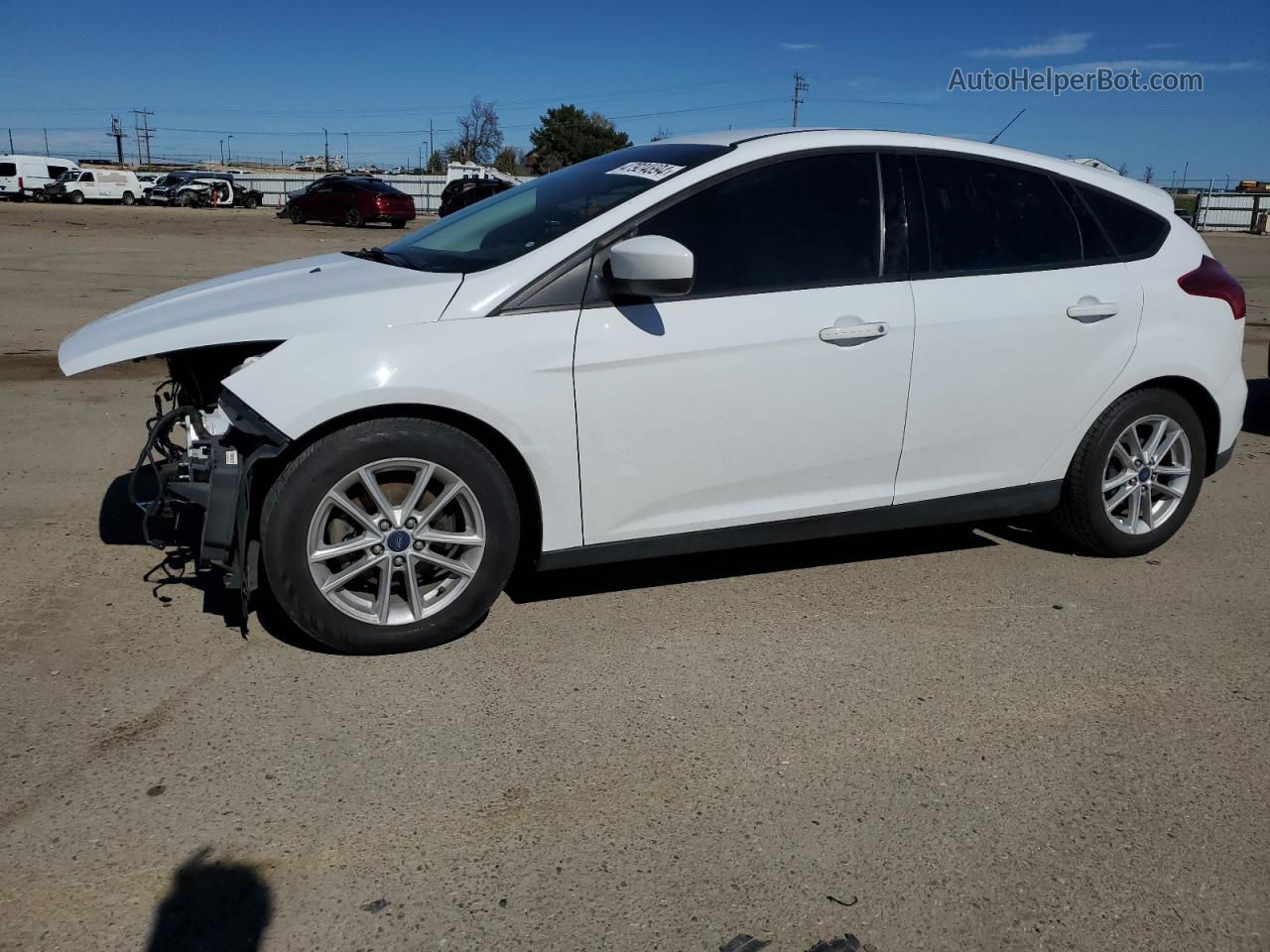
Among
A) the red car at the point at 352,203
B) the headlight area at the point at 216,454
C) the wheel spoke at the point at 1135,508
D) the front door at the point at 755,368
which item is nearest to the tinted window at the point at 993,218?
the front door at the point at 755,368

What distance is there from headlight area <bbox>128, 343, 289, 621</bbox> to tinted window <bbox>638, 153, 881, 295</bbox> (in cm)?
153

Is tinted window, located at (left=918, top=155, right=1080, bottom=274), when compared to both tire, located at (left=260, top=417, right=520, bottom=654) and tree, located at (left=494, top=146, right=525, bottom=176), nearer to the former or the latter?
tire, located at (left=260, top=417, right=520, bottom=654)

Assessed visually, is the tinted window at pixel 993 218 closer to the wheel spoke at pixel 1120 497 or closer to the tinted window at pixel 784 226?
the tinted window at pixel 784 226

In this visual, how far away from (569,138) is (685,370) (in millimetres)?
72856

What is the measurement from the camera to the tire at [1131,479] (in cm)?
482

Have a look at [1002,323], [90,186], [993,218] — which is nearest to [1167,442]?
[1002,323]

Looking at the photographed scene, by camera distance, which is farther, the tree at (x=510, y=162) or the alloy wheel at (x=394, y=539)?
the tree at (x=510, y=162)

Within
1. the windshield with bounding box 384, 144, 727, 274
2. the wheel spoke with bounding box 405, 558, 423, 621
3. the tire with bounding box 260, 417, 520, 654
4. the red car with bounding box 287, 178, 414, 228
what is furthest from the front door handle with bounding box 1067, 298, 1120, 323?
the red car with bounding box 287, 178, 414, 228

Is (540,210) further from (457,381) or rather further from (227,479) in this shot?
(227,479)

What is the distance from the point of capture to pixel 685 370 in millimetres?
3951

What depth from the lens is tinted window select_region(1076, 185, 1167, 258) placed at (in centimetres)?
482

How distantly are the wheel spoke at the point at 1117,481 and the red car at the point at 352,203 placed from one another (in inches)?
1257

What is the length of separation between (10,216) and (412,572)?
114 ft

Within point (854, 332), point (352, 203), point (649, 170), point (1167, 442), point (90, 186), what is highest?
point (90, 186)
